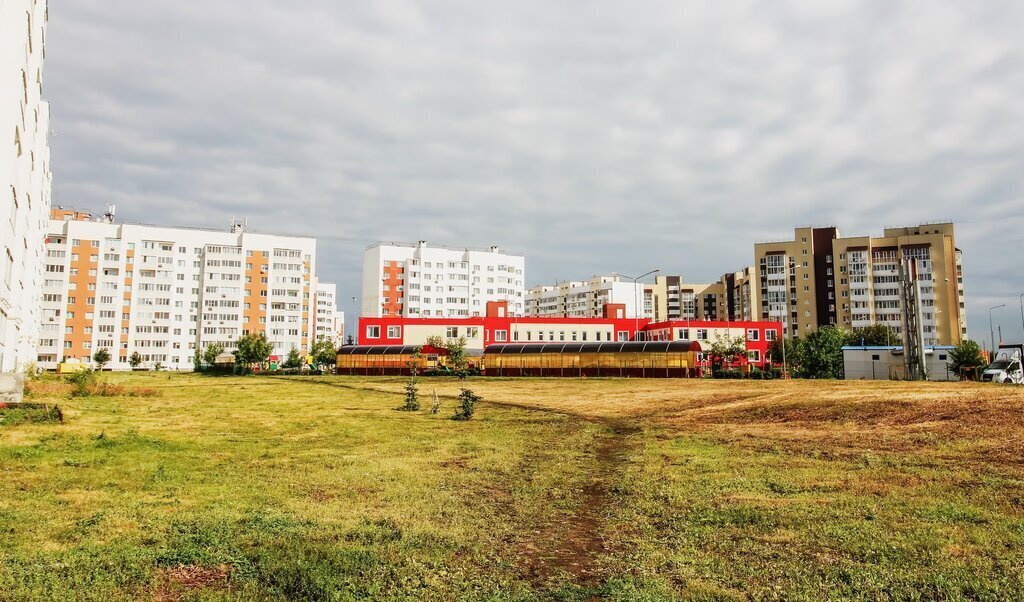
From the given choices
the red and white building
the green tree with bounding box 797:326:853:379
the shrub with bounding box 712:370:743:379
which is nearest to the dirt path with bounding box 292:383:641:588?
the shrub with bounding box 712:370:743:379

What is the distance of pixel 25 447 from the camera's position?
18.1 meters

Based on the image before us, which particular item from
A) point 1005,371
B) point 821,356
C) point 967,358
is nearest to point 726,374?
point 821,356

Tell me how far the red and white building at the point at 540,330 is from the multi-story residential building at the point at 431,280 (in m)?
46.5

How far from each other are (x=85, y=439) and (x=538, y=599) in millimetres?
18974

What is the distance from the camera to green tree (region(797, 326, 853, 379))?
89.1 metres

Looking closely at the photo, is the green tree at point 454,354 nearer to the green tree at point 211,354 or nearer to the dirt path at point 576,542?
the green tree at point 211,354

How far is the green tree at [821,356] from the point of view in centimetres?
8912

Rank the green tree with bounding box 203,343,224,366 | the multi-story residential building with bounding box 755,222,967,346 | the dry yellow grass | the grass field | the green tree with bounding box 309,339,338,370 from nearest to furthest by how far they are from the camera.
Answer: the grass field
the dry yellow grass
the green tree with bounding box 309,339,338,370
the green tree with bounding box 203,343,224,366
the multi-story residential building with bounding box 755,222,967,346

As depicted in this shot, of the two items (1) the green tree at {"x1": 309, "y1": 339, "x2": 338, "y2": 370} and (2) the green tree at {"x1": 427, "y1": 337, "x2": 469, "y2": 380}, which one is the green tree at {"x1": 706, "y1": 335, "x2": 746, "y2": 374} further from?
(1) the green tree at {"x1": 309, "y1": 339, "x2": 338, "y2": 370}

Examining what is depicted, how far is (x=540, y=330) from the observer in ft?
364

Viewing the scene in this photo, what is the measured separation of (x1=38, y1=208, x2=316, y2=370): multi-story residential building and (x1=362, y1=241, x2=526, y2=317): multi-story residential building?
57.9ft

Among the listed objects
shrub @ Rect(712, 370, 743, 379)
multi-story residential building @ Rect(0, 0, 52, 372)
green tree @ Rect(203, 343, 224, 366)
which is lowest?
shrub @ Rect(712, 370, 743, 379)

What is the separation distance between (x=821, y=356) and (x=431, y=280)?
9947 cm

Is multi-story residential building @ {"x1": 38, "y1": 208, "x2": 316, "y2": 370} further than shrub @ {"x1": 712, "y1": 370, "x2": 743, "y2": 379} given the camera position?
Yes
